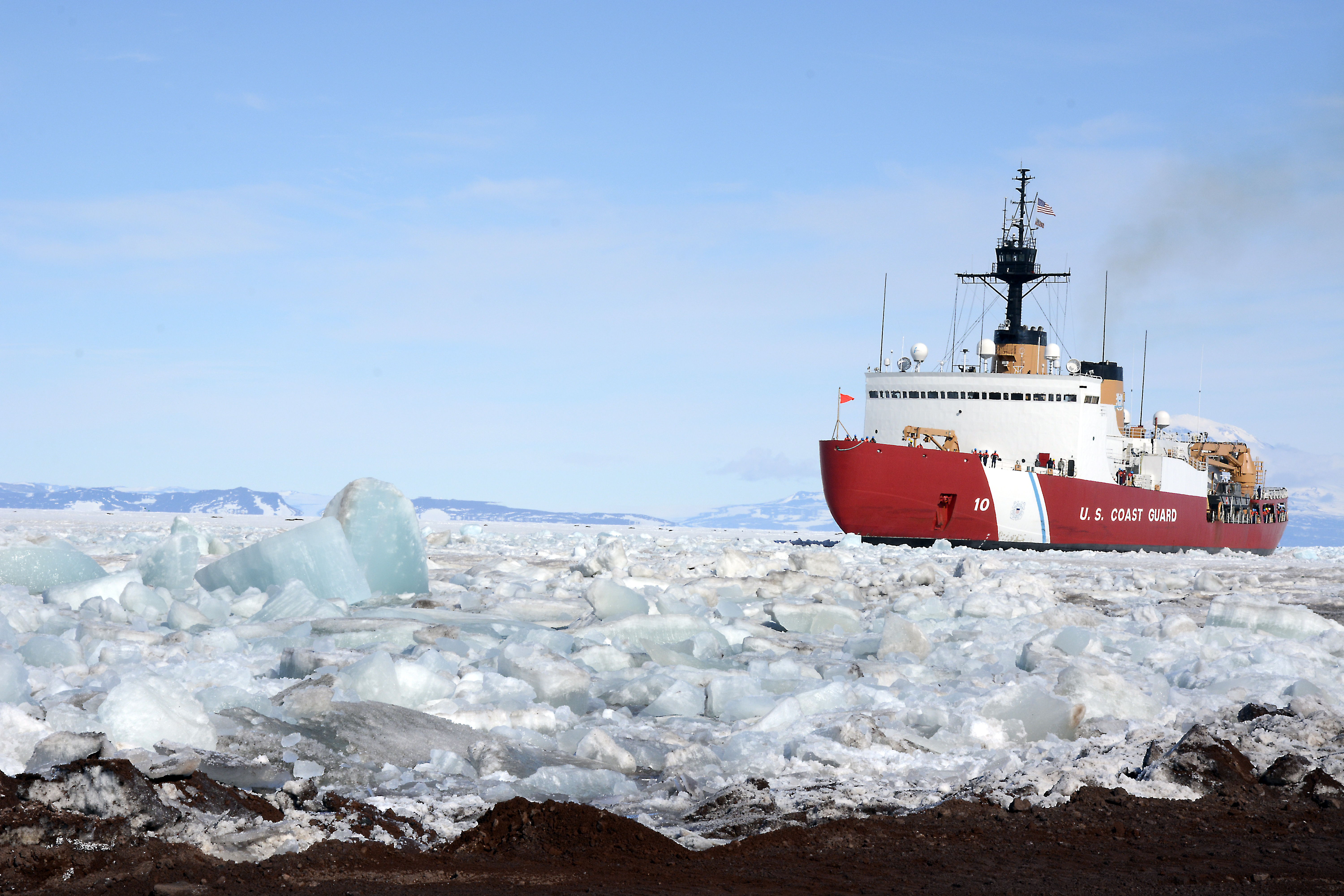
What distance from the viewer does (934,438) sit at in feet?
83.8

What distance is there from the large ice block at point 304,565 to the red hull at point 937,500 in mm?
16045

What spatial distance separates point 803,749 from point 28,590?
658 cm

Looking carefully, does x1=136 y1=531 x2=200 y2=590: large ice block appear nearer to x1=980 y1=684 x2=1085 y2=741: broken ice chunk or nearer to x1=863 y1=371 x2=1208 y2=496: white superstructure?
x1=980 y1=684 x2=1085 y2=741: broken ice chunk

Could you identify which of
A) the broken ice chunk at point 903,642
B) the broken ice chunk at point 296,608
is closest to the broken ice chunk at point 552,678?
the broken ice chunk at point 903,642

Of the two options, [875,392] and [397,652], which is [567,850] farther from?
[875,392]

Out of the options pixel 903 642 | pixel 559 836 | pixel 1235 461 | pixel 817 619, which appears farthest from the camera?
pixel 1235 461

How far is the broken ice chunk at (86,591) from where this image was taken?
767cm

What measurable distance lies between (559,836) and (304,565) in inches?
223

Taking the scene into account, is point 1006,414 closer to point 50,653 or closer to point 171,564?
point 171,564

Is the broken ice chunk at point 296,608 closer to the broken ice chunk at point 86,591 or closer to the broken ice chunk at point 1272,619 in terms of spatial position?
the broken ice chunk at point 86,591

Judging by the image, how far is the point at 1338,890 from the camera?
3.01 meters

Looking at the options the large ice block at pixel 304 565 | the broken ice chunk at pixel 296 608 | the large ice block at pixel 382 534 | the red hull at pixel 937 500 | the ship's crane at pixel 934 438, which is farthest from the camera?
the ship's crane at pixel 934 438

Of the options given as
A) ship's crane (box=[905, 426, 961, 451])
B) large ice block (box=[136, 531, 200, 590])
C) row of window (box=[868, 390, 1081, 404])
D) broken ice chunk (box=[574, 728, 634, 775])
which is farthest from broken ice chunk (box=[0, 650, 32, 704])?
row of window (box=[868, 390, 1081, 404])

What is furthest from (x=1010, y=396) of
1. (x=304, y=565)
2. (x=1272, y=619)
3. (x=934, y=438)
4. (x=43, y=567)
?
(x=43, y=567)
